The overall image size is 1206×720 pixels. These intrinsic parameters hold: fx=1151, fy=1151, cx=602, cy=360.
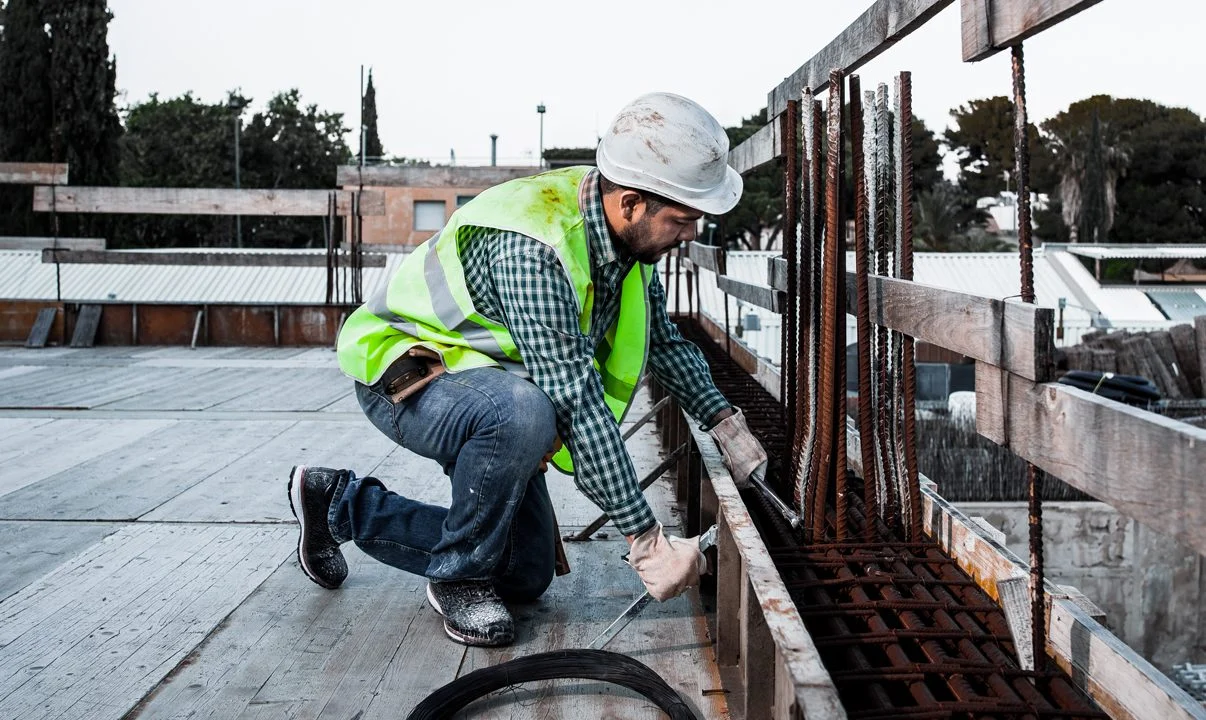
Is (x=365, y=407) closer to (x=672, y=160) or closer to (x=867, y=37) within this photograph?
(x=672, y=160)

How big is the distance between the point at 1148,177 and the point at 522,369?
56.5 meters

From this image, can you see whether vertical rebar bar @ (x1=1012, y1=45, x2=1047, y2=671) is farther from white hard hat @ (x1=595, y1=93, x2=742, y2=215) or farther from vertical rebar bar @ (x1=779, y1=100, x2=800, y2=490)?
vertical rebar bar @ (x1=779, y1=100, x2=800, y2=490)

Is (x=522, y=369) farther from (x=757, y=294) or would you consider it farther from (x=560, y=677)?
(x=757, y=294)

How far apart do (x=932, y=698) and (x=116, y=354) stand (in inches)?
390

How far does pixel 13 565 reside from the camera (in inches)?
142

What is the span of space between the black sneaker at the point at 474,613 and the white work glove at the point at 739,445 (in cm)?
A: 79

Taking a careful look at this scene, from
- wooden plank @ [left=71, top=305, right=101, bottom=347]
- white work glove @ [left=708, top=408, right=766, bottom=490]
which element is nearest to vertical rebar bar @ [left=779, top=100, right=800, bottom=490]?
white work glove @ [left=708, top=408, right=766, bottom=490]

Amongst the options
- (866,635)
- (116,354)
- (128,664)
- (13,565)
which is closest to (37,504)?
(13,565)

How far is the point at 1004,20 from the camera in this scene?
6.87 feet

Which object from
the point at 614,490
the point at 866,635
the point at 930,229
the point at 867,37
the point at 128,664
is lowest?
the point at 128,664

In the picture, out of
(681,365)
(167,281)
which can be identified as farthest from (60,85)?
(681,365)

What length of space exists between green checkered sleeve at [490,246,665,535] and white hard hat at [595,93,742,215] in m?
0.30

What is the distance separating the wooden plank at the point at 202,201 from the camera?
1197 cm

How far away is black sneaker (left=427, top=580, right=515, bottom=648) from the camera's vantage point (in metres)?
2.95
